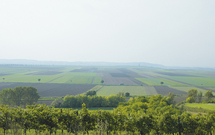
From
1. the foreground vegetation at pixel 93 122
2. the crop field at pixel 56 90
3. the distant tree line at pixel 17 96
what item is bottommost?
the crop field at pixel 56 90

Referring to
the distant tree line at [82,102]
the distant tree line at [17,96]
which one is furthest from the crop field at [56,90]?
the distant tree line at [17,96]

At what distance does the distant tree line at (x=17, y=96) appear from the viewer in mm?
51219

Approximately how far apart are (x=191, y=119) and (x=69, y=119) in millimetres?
15901

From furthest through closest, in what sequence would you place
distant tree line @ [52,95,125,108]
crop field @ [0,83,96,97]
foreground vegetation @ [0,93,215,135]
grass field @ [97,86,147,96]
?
grass field @ [97,86,147,96]
crop field @ [0,83,96,97]
distant tree line @ [52,95,125,108]
foreground vegetation @ [0,93,215,135]

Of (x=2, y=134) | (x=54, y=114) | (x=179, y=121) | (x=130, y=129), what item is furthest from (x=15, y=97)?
(x=179, y=121)

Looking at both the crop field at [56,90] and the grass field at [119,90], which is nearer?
the crop field at [56,90]

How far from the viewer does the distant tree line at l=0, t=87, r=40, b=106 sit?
51.2 metres

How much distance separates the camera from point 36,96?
54.7 metres

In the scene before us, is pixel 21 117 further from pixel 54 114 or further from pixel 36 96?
pixel 36 96

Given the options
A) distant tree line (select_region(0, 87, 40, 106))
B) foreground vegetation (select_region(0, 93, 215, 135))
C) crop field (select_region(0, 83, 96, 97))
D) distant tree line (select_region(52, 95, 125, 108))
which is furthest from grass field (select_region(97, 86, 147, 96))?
foreground vegetation (select_region(0, 93, 215, 135))

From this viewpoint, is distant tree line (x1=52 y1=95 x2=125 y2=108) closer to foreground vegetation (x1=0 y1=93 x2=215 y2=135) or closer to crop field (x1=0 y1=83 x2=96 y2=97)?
crop field (x1=0 y1=83 x2=96 y2=97)

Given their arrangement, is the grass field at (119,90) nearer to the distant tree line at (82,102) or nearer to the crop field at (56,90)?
the crop field at (56,90)

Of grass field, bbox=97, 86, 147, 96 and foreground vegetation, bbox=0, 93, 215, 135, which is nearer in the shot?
foreground vegetation, bbox=0, 93, 215, 135

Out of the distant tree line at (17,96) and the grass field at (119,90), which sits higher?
the distant tree line at (17,96)
